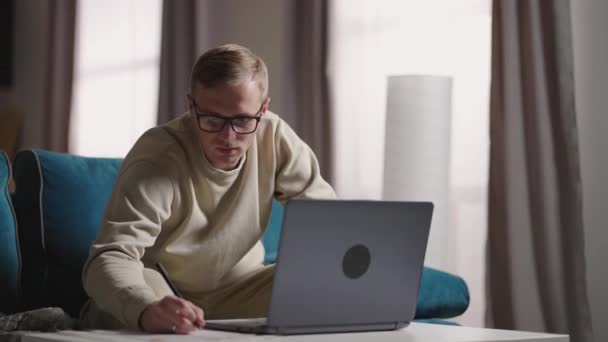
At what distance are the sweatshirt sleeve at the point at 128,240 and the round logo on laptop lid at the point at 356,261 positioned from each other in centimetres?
32

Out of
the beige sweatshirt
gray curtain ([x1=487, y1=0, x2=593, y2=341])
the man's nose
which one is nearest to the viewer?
the beige sweatshirt

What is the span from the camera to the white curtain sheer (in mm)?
3637

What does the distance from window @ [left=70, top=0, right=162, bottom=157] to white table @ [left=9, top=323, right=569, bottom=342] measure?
12.1 ft

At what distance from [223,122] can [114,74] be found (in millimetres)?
3935

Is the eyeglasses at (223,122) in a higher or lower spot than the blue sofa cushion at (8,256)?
higher

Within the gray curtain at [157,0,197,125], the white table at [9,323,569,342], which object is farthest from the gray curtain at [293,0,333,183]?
the white table at [9,323,569,342]

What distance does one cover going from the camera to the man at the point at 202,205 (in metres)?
1.61

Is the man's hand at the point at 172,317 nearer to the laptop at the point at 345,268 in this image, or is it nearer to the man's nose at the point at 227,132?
the laptop at the point at 345,268

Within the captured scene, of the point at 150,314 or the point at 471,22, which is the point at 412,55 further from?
the point at 150,314

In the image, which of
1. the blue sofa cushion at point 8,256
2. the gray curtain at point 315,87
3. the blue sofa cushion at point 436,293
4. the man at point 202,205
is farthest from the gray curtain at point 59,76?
the man at point 202,205

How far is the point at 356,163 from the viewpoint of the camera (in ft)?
13.3

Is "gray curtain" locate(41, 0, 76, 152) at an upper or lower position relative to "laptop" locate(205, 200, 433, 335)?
upper

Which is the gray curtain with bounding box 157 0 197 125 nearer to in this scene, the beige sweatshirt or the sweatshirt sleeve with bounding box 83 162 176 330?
the beige sweatshirt

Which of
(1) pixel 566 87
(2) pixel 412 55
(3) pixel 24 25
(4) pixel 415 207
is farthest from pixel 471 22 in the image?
(3) pixel 24 25
